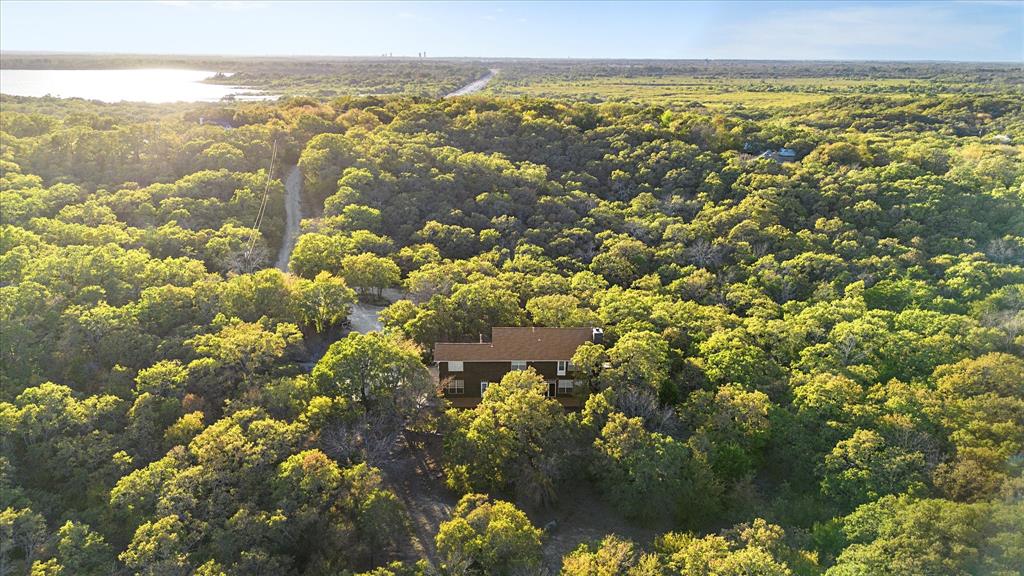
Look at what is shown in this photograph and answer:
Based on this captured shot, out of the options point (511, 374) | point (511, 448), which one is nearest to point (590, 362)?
point (511, 374)

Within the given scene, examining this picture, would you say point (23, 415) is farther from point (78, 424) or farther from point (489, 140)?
point (489, 140)

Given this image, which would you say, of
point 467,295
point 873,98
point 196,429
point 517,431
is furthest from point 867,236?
point 873,98

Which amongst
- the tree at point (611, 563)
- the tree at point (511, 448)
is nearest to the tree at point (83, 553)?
the tree at point (511, 448)

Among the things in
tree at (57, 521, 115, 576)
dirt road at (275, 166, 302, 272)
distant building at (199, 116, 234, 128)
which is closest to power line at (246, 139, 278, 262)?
dirt road at (275, 166, 302, 272)

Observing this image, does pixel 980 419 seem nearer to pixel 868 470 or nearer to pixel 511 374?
pixel 868 470

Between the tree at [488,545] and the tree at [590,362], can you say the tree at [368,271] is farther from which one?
the tree at [488,545]

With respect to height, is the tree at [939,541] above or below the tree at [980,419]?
below

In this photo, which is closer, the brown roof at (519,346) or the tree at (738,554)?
the tree at (738,554)
